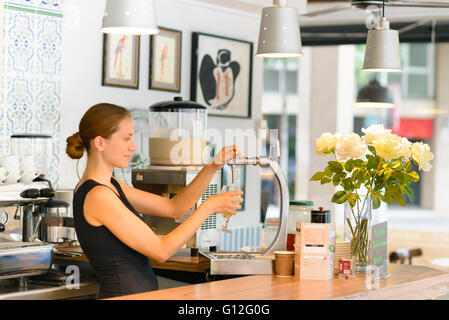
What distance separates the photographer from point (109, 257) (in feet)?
8.56

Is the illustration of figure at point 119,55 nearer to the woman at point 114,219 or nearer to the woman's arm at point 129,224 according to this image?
the woman at point 114,219

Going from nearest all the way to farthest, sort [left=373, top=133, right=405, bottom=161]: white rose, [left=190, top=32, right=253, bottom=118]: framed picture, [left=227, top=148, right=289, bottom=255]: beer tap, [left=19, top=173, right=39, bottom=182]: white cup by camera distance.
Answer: [left=373, top=133, right=405, bottom=161]: white rose → [left=227, top=148, right=289, bottom=255]: beer tap → [left=19, top=173, right=39, bottom=182]: white cup → [left=190, top=32, right=253, bottom=118]: framed picture

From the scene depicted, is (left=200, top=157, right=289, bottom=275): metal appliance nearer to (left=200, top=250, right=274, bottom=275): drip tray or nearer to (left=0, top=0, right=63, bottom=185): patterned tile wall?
(left=200, top=250, right=274, bottom=275): drip tray

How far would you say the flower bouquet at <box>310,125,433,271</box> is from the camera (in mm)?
2840

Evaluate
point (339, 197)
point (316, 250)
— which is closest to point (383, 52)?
point (339, 197)

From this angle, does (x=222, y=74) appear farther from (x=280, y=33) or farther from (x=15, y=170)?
(x=280, y=33)

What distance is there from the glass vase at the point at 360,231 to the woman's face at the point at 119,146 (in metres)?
0.95

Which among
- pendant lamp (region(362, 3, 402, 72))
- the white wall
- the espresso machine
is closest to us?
pendant lamp (region(362, 3, 402, 72))

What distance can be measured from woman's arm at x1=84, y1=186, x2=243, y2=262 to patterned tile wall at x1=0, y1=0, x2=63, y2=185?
1752 mm

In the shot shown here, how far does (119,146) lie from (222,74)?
3.06 meters

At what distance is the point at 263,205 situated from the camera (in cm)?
648

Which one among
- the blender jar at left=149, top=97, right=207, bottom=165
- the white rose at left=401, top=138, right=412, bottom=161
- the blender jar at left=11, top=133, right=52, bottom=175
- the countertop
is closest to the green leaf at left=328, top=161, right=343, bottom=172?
the white rose at left=401, top=138, right=412, bottom=161

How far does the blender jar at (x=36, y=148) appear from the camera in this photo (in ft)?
13.3

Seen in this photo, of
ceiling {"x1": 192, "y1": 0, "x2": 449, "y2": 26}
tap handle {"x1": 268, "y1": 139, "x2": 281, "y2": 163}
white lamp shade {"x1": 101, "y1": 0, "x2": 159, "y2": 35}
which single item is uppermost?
ceiling {"x1": 192, "y1": 0, "x2": 449, "y2": 26}
